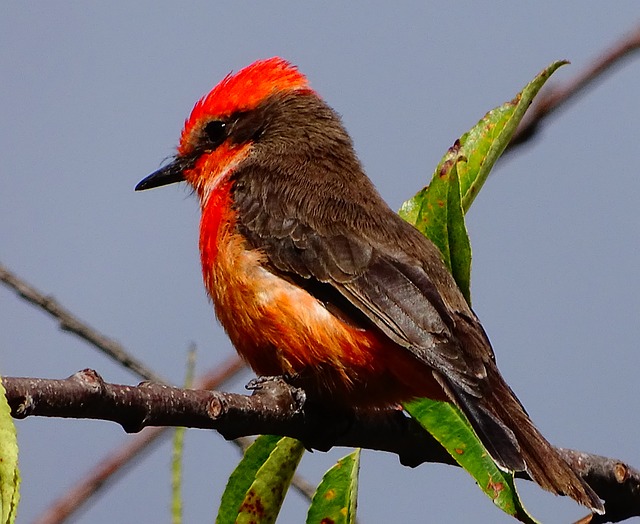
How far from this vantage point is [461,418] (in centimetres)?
373

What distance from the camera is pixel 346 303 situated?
4.28m

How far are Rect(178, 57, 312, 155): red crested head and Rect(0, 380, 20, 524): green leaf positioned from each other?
148 inches

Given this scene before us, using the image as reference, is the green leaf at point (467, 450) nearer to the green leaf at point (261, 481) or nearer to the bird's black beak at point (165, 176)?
the green leaf at point (261, 481)

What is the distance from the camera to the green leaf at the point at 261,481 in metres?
3.56

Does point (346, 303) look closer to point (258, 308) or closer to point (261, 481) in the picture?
point (258, 308)

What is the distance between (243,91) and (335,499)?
2874mm

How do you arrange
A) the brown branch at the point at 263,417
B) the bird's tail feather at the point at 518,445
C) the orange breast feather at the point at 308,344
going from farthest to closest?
the orange breast feather at the point at 308,344 → the bird's tail feather at the point at 518,445 → the brown branch at the point at 263,417

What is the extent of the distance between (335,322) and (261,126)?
184 cm

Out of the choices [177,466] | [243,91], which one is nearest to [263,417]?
[177,466]

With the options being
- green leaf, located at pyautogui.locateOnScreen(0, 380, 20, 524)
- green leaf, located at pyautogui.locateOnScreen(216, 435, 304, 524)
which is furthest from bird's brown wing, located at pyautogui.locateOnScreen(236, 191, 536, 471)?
green leaf, located at pyautogui.locateOnScreen(0, 380, 20, 524)

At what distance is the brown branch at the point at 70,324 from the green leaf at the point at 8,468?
1762 millimetres

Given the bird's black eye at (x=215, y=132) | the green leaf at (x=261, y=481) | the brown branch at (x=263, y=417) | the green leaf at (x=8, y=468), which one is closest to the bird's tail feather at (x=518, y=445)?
the brown branch at (x=263, y=417)

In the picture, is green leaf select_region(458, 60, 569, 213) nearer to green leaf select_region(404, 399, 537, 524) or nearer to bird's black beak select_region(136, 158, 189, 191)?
green leaf select_region(404, 399, 537, 524)

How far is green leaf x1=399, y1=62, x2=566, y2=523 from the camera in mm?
3705
